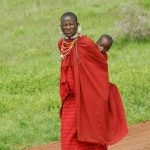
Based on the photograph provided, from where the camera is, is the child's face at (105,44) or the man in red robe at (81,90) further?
the child's face at (105,44)

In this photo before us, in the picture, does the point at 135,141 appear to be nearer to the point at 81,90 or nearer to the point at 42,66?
the point at 81,90

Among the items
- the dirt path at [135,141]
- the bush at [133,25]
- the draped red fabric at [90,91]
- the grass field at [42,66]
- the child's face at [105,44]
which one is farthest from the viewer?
the bush at [133,25]

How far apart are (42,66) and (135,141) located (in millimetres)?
5778

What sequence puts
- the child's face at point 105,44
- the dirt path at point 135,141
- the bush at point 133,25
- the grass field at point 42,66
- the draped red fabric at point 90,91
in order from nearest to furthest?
the draped red fabric at point 90,91
the child's face at point 105,44
the dirt path at point 135,141
the grass field at point 42,66
the bush at point 133,25

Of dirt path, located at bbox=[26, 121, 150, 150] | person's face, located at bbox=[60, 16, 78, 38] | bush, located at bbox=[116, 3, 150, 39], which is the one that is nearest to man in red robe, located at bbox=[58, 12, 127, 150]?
person's face, located at bbox=[60, 16, 78, 38]

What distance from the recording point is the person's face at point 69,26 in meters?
5.20

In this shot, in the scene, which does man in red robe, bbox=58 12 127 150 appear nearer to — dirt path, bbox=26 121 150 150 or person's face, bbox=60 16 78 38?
person's face, bbox=60 16 78 38

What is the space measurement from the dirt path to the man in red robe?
2210 millimetres

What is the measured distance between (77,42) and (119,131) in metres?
0.95

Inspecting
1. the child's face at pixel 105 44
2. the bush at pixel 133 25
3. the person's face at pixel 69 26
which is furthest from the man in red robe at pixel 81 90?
the bush at pixel 133 25

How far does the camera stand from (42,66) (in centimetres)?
1336

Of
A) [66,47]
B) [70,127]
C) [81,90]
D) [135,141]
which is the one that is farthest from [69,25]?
[135,141]

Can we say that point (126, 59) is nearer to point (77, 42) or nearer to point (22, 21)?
point (22, 21)

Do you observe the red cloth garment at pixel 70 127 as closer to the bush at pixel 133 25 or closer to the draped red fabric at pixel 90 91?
the draped red fabric at pixel 90 91
